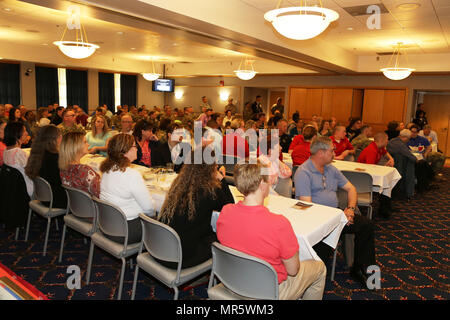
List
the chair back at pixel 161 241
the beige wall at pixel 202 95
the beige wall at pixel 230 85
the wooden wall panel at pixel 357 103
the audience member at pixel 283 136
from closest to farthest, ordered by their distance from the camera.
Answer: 1. the chair back at pixel 161 241
2. the audience member at pixel 283 136
3. the beige wall at pixel 230 85
4. the wooden wall panel at pixel 357 103
5. the beige wall at pixel 202 95

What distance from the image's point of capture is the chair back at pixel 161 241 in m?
2.31

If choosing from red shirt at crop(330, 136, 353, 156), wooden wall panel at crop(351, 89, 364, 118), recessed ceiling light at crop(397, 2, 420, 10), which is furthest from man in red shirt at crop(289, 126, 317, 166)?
wooden wall panel at crop(351, 89, 364, 118)

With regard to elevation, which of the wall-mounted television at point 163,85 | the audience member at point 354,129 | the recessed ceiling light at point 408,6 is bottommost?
the audience member at point 354,129

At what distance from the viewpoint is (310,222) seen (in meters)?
2.67

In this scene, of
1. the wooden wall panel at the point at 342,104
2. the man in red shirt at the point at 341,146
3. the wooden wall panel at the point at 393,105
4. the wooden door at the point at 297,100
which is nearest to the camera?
the man in red shirt at the point at 341,146

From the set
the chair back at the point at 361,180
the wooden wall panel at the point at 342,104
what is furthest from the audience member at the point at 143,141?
the wooden wall panel at the point at 342,104

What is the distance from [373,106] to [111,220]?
1198cm

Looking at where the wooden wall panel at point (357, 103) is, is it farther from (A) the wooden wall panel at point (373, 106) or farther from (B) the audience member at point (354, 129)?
(B) the audience member at point (354, 129)

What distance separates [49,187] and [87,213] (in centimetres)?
64

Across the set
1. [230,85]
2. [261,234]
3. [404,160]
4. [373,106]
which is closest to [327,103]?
[373,106]

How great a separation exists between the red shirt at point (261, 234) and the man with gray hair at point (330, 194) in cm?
118

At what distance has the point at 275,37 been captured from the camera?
22.0 ft

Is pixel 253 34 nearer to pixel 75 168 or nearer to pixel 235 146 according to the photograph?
pixel 235 146

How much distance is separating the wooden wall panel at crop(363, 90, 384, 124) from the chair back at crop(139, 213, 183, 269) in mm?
11938
